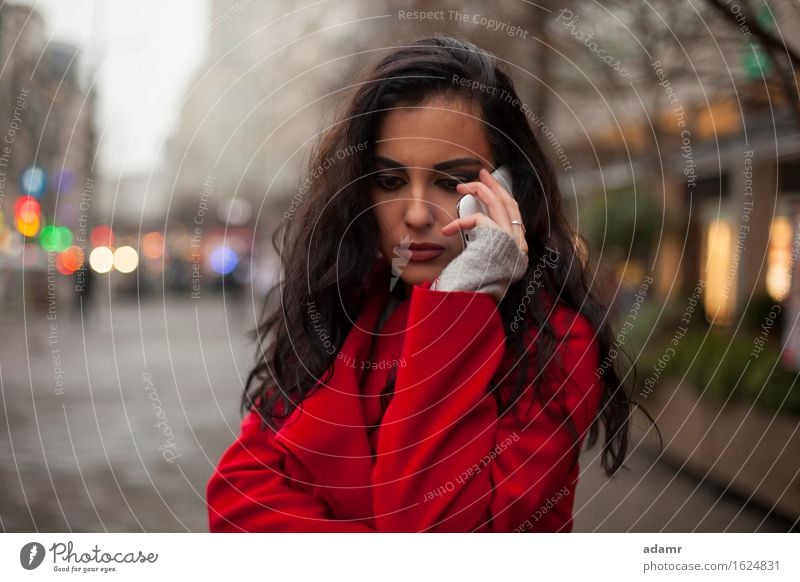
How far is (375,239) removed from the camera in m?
1.47

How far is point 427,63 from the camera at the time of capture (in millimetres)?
1336

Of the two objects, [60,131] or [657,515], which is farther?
[60,131]

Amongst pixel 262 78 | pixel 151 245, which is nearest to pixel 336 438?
pixel 262 78

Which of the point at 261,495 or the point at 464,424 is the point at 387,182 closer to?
the point at 464,424

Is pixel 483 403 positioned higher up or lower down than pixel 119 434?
higher up

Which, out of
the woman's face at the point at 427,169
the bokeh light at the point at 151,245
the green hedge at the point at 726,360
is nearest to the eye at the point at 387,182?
the woman's face at the point at 427,169

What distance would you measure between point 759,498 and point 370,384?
3402 mm

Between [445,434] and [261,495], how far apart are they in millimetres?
341

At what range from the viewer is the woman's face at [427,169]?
132cm

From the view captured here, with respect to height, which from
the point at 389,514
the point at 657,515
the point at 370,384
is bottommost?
the point at 657,515
